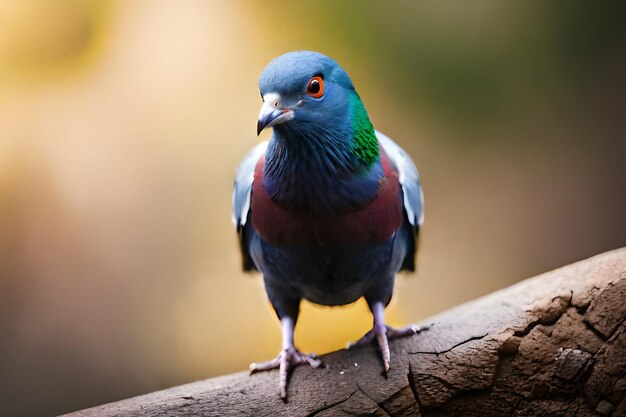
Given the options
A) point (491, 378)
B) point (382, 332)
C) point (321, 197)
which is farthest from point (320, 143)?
point (491, 378)

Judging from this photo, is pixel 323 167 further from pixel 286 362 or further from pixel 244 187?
pixel 286 362

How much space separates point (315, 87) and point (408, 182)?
728 millimetres

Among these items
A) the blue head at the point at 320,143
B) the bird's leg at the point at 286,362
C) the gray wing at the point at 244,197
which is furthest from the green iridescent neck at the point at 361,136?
the bird's leg at the point at 286,362

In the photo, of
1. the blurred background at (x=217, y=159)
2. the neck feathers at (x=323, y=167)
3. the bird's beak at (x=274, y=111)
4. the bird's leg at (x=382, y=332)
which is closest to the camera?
the bird's beak at (x=274, y=111)

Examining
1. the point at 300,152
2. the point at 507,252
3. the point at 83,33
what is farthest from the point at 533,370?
the point at 83,33

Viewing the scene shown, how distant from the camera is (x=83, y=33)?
405 cm

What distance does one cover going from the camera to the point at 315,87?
2.47 m

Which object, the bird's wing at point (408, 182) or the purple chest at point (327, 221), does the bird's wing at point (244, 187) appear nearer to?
the purple chest at point (327, 221)

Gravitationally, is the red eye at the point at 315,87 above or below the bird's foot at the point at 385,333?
above

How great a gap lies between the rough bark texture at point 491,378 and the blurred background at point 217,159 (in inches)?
55.8

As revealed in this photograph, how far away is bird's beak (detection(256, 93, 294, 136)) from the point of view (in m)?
2.32

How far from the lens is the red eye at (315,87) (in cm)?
245

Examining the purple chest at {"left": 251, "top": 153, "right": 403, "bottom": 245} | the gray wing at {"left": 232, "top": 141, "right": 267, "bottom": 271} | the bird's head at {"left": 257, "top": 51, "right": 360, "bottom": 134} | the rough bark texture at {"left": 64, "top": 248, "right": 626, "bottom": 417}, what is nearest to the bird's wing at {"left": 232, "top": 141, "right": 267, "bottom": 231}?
the gray wing at {"left": 232, "top": 141, "right": 267, "bottom": 271}

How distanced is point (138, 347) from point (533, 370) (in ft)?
8.75
